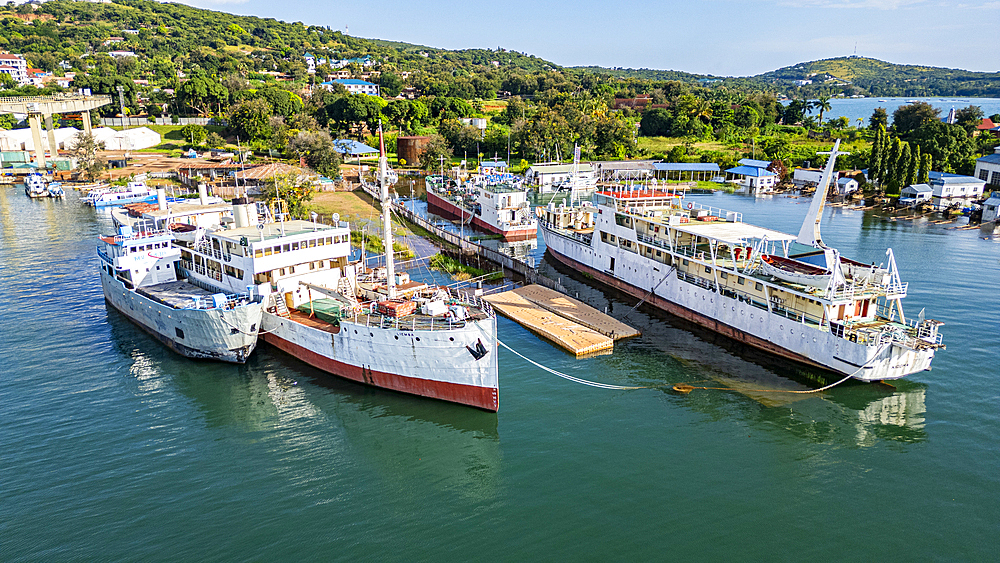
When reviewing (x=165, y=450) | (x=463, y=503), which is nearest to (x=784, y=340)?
(x=463, y=503)

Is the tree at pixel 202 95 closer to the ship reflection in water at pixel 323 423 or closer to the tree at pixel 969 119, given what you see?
the ship reflection in water at pixel 323 423

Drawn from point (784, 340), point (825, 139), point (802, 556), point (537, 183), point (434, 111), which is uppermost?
point (434, 111)

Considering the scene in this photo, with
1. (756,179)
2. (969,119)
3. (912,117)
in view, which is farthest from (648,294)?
(969,119)

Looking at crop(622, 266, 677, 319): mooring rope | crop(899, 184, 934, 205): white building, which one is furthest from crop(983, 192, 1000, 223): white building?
crop(622, 266, 677, 319): mooring rope

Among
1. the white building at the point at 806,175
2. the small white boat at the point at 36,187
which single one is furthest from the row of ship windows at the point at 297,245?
the white building at the point at 806,175

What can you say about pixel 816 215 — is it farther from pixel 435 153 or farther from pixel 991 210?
pixel 435 153

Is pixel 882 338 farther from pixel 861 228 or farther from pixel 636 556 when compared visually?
pixel 861 228
